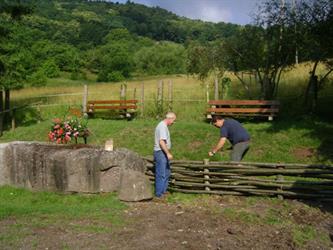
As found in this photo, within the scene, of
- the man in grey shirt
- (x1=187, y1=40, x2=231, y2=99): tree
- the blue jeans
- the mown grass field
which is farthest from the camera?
(x1=187, y1=40, x2=231, y2=99): tree

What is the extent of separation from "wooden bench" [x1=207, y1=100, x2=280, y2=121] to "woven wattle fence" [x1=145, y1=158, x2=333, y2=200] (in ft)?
34.3

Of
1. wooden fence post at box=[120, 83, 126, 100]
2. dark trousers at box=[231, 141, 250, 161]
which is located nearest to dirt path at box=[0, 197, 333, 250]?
dark trousers at box=[231, 141, 250, 161]

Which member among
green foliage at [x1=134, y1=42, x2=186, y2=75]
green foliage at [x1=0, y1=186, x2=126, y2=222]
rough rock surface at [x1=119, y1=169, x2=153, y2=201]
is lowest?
green foliage at [x1=0, y1=186, x2=126, y2=222]

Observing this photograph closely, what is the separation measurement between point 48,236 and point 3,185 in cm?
419

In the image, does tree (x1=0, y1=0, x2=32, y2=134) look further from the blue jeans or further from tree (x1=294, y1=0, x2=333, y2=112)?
the blue jeans

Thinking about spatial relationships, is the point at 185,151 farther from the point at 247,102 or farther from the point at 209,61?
the point at 209,61

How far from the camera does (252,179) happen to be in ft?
33.0

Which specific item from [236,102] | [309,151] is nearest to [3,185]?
[309,151]

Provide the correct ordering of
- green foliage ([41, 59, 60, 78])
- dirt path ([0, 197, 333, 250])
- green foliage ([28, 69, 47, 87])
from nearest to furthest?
dirt path ([0, 197, 333, 250])
green foliage ([28, 69, 47, 87])
green foliage ([41, 59, 60, 78])

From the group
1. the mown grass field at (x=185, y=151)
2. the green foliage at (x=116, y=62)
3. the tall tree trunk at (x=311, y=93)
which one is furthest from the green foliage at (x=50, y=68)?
the tall tree trunk at (x=311, y=93)

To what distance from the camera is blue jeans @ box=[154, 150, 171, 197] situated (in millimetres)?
10258

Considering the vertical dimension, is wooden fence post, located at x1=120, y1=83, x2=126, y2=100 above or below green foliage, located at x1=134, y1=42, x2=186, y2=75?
below

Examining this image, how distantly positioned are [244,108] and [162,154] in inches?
495

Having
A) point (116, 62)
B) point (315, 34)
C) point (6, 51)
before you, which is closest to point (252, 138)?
point (315, 34)
